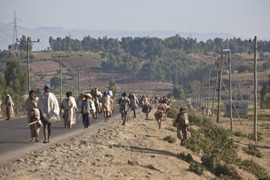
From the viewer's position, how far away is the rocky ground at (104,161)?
1244 centimetres

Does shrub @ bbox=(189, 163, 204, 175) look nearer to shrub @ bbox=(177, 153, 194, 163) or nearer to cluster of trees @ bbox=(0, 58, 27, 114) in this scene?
shrub @ bbox=(177, 153, 194, 163)

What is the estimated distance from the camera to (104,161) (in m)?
15.1

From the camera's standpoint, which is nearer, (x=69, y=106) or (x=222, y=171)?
(x=222, y=171)

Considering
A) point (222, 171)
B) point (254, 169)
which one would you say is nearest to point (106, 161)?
point (222, 171)

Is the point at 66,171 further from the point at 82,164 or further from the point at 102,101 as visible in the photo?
the point at 102,101

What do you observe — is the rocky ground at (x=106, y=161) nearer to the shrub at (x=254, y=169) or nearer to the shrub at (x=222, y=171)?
the shrub at (x=254, y=169)

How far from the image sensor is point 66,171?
41.5 ft

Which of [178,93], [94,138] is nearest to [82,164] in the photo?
[94,138]

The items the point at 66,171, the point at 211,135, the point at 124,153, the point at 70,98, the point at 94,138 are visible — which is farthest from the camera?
the point at 211,135

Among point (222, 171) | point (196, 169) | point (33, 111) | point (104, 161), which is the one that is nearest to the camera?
point (104, 161)

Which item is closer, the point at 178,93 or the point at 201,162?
the point at 201,162

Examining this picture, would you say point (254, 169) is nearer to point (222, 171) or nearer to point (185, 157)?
point (222, 171)

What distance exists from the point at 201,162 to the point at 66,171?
9493 millimetres

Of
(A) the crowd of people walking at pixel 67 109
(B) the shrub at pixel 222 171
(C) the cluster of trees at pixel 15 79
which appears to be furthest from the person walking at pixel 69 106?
(C) the cluster of trees at pixel 15 79
